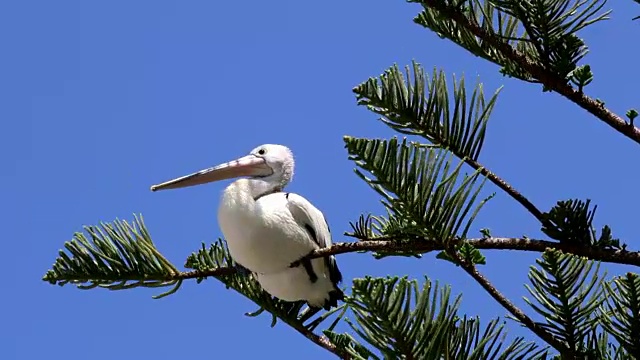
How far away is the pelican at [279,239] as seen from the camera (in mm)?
4402

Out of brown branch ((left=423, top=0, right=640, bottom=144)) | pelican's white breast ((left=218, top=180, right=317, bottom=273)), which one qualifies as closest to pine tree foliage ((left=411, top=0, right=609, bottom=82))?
brown branch ((left=423, top=0, right=640, bottom=144))

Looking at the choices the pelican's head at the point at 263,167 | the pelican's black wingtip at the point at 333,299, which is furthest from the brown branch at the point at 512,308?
the pelican's head at the point at 263,167

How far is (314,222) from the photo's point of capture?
4.65 m

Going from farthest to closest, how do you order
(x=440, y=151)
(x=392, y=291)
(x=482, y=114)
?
(x=482, y=114)
(x=440, y=151)
(x=392, y=291)

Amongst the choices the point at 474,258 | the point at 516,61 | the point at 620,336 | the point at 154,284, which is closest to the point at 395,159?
the point at 474,258

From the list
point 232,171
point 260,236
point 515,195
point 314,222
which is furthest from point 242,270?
point 515,195

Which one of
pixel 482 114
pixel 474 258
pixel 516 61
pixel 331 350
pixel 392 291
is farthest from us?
pixel 331 350

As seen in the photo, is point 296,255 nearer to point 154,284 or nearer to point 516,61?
point 154,284

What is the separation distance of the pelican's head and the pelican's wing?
0.44 m

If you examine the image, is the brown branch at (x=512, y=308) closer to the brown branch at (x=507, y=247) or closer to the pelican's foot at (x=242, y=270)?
the brown branch at (x=507, y=247)

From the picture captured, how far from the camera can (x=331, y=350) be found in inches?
166

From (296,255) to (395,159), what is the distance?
1234 millimetres

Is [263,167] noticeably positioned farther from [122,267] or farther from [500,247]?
[500,247]

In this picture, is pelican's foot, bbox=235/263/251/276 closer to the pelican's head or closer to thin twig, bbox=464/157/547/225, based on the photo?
the pelican's head
